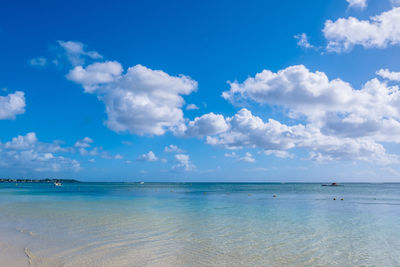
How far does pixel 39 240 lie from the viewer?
15.0 meters

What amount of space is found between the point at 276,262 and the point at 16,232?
15095mm

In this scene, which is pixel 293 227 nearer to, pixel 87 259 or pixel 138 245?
pixel 138 245

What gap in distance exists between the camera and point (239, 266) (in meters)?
11.1

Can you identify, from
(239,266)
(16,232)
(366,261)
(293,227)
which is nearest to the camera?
(239,266)

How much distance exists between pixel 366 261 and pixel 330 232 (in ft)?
19.7

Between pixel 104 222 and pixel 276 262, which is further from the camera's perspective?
pixel 104 222

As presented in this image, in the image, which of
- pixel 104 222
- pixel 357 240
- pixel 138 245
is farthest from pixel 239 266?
pixel 104 222

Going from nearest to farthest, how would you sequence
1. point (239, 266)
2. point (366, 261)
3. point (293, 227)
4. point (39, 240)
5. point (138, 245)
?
1. point (239, 266)
2. point (366, 261)
3. point (138, 245)
4. point (39, 240)
5. point (293, 227)

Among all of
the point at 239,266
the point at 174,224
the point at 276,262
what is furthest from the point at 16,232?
the point at 276,262

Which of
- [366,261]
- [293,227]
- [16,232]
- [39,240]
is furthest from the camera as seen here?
[293,227]

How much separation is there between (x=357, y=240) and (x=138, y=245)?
467 inches

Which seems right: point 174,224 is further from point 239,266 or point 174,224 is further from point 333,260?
point 333,260

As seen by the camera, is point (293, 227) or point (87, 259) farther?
point (293, 227)

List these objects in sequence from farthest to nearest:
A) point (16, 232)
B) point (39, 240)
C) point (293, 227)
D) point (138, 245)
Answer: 1. point (293, 227)
2. point (16, 232)
3. point (39, 240)
4. point (138, 245)
